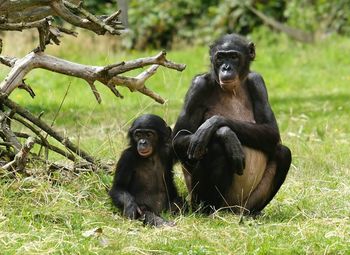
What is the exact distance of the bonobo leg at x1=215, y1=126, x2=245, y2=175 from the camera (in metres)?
6.92

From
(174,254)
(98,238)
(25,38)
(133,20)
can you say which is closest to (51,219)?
(98,238)

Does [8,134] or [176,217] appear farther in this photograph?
[8,134]

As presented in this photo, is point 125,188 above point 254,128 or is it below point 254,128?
below

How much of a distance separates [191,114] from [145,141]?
428mm

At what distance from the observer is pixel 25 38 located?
18.7 metres

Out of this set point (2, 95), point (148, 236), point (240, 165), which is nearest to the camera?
point (148, 236)

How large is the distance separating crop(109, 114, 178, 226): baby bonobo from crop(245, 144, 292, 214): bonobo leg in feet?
2.04

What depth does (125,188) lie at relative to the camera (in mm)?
7109

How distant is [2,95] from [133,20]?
1391cm

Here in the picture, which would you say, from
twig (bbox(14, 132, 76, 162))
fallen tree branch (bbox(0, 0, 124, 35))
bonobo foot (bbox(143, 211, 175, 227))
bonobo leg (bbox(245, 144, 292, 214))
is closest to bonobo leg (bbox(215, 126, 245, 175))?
bonobo leg (bbox(245, 144, 292, 214))

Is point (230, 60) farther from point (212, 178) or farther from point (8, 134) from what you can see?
point (8, 134)

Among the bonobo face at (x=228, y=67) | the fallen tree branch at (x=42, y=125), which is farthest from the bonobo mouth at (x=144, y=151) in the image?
the fallen tree branch at (x=42, y=125)

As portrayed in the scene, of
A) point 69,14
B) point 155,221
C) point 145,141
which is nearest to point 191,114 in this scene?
point 145,141

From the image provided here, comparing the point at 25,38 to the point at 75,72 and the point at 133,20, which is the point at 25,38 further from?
the point at 75,72
